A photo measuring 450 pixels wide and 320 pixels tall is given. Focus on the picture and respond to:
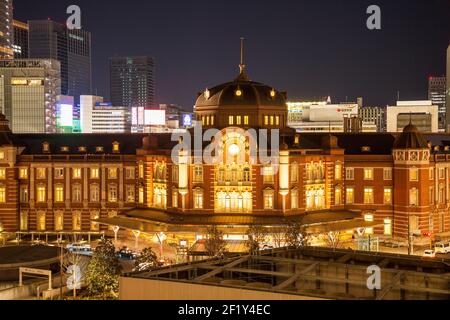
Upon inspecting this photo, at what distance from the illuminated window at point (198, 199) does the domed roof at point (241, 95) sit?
9.22 meters

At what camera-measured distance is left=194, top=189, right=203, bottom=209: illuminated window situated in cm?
7256

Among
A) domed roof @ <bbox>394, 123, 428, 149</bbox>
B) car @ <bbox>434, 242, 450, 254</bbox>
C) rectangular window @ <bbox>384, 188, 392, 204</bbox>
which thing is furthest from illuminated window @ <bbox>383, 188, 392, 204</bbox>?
car @ <bbox>434, 242, 450, 254</bbox>

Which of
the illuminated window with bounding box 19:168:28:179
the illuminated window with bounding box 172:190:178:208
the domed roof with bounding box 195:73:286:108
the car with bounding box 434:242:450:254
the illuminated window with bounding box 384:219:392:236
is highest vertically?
the domed roof with bounding box 195:73:286:108

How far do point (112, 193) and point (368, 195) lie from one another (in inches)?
996

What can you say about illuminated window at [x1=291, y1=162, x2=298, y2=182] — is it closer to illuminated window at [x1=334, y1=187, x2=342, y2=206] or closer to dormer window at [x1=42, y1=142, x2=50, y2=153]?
illuminated window at [x1=334, y1=187, x2=342, y2=206]

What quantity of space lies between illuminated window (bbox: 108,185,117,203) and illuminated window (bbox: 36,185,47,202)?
6389 mm

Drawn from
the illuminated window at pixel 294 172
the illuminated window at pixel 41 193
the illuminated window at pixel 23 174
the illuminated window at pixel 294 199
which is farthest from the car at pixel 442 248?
the illuminated window at pixel 23 174

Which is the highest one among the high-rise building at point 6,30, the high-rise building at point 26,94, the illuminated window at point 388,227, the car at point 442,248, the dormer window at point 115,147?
the high-rise building at point 6,30

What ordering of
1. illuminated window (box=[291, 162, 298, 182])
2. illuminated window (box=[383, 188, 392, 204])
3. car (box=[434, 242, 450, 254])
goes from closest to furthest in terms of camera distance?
car (box=[434, 242, 450, 254]), illuminated window (box=[291, 162, 298, 182]), illuminated window (box=[383, 188, 392, 204])

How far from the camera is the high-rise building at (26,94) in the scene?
15788 cm

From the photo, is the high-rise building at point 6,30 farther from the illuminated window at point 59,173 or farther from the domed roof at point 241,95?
the domed roof at point 241,95
